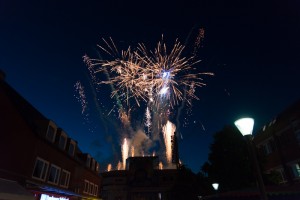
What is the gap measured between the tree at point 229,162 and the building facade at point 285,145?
3.00 metres

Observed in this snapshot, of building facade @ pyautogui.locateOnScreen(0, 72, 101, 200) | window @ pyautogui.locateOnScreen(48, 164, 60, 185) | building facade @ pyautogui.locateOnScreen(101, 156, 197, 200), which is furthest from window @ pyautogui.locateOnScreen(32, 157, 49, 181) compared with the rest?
building facade @ pyautogui.locateOnScreen(101, 156, 197, 200)

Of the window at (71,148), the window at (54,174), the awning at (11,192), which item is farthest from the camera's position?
the window at (71,148)

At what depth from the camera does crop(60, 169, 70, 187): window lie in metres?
20.9

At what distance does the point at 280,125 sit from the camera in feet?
80.8

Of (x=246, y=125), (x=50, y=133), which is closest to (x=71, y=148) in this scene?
(x=50, y=133)

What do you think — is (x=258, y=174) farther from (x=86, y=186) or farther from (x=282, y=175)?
(x=86, y=186)

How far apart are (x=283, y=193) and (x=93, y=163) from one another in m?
25.9

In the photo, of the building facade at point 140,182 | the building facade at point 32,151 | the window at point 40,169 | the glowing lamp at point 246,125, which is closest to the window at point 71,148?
the building facade at point 32,151

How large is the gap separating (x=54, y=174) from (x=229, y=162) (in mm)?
16623

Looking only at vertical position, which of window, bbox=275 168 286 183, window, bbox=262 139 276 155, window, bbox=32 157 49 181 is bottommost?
window, bbox=32 157 49 181

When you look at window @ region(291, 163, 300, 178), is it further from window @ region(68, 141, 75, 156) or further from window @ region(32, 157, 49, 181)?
window @ region(32, 157, 49, 181)

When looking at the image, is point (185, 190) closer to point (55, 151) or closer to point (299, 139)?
point (299, 139)

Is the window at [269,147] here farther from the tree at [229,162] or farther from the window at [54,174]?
the window at [54,174]

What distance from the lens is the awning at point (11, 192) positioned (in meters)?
11.0
